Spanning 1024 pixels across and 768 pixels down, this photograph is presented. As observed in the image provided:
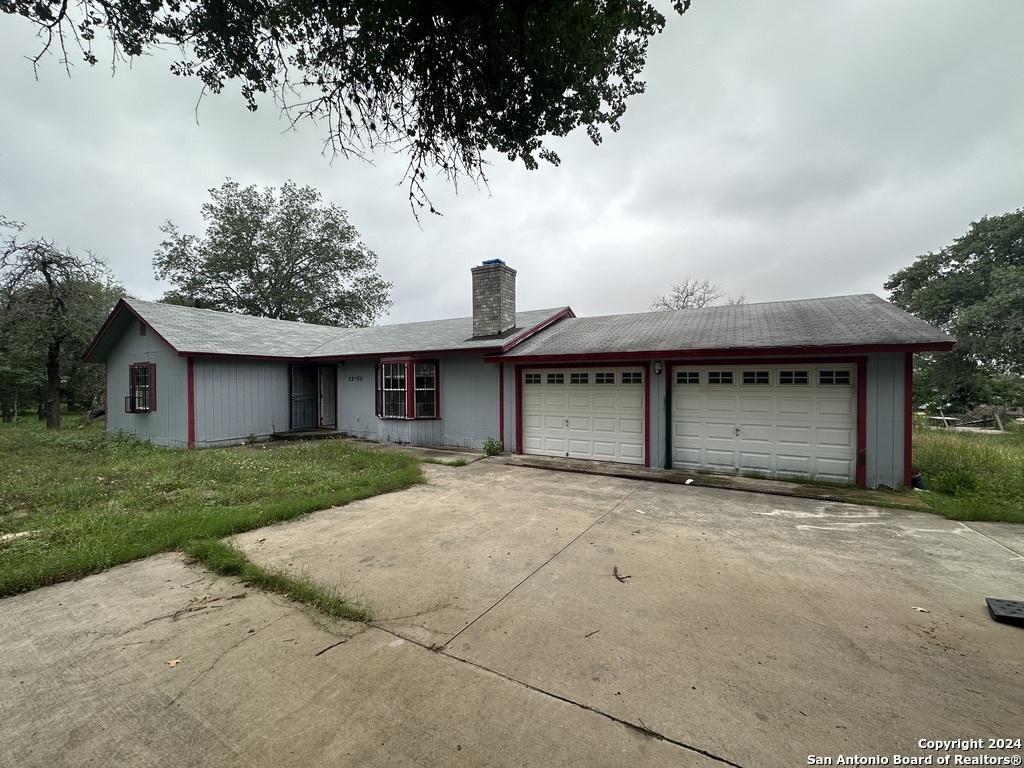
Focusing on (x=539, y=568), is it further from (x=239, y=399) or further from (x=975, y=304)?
(x=975, y=304)

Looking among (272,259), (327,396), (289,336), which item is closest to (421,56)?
(327,396)

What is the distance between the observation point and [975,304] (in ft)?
61.8

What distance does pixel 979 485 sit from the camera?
6172mm

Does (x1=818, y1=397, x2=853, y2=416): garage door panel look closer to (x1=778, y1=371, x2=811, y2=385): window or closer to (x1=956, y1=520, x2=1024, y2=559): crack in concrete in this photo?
(x1=778, y1=371, x2=811, y2=385): window

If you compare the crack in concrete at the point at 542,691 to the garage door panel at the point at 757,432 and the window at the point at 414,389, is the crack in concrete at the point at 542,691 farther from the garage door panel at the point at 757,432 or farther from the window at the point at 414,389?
the window at the point at 414,389

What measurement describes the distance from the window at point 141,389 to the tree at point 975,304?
31224 millimetres

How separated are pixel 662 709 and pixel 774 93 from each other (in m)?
11.7

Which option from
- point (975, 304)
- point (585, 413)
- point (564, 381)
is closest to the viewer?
point (585, 413)

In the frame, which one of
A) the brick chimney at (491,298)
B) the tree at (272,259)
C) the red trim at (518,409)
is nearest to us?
the red trim at (518,409)

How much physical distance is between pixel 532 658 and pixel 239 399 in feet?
39.9

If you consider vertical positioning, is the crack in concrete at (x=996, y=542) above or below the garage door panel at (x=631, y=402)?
below

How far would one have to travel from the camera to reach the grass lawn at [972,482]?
526 cm

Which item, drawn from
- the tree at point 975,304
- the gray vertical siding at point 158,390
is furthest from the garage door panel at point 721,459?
the tree at point 975,304

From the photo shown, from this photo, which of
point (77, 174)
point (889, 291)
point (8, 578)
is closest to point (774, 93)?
point (8, 578)
